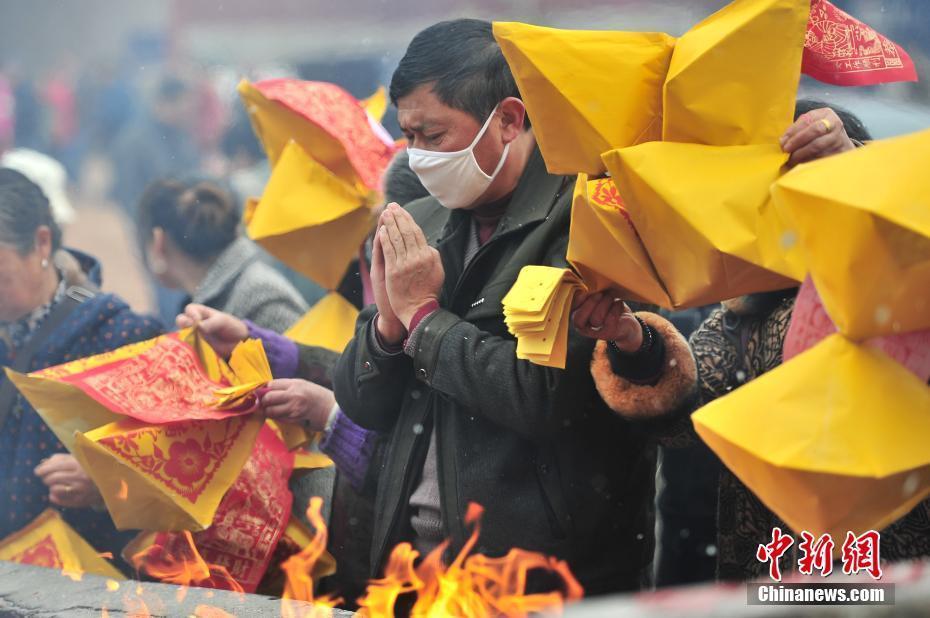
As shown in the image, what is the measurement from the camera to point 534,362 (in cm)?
229

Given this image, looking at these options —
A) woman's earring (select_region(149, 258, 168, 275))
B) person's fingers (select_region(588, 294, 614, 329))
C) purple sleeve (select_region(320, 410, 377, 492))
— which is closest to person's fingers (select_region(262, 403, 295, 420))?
purple sleeve (select_region(320, 410, 377, 492))

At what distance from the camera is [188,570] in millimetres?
2975

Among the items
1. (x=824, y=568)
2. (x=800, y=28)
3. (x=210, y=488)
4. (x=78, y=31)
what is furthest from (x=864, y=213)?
(x=78, y=31)

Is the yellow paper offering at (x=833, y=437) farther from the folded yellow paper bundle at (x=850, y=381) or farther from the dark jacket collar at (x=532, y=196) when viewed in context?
the dark jacket collar at (x=532, y=196)

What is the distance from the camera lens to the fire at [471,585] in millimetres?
2338

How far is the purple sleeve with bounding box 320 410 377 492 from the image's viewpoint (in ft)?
9.86

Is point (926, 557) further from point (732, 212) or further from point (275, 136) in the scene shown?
point (275, 136)

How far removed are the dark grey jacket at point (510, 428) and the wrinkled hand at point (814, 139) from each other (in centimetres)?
63

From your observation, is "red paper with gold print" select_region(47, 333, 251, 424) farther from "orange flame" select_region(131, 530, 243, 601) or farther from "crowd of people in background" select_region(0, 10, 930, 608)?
"orange flame" select_region(131, 530, 243, 601)

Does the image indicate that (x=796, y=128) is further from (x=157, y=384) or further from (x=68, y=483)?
(x=68, y=483)

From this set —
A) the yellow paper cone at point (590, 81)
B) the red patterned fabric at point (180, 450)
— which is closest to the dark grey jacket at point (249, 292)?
the red patterned fabric at point (180, 450)

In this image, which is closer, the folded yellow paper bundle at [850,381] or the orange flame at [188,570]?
the folded yellow paper bundle at [850,381]

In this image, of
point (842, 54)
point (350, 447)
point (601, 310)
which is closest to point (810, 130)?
point (842, 54)

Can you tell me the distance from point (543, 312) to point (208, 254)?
2342mm
